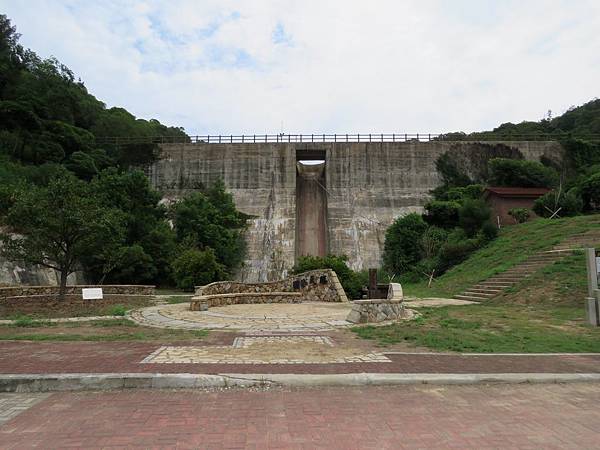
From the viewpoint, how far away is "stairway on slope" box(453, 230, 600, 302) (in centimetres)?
1697

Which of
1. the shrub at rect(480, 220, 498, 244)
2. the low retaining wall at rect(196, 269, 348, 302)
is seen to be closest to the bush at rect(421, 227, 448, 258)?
the shrub at rect(480, 220, 498, 244)

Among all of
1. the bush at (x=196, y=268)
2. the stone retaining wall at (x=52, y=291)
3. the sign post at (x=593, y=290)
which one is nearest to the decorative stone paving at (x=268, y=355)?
the sign post at (x=593, y=290)

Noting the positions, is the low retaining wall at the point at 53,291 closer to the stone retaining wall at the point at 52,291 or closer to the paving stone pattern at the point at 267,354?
the stone retaining wall at the point at 52,291

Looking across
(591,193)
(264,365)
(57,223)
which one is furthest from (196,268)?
(591,193)

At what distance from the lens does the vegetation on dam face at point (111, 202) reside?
14906 mm

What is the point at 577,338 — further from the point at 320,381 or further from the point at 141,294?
the point at 141,294

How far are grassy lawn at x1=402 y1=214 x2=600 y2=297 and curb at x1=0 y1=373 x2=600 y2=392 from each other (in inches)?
580

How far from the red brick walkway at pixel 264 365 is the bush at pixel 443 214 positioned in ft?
83.6

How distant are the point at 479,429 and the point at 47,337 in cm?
733

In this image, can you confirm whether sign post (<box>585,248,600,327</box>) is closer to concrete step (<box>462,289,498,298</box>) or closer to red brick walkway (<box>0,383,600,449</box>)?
red brick walkway (<box>0,383,600,449</box>)

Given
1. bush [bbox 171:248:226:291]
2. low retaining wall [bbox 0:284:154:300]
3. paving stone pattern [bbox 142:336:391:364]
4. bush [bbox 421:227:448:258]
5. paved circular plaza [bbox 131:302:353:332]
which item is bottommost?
paved circular plaza [bbox 131:302:353:332]

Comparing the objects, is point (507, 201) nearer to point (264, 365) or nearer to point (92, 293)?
point (92, 293)

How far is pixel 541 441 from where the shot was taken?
334 cm

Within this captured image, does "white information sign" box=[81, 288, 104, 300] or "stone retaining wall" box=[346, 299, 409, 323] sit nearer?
"stone retaining wall" box=[346, 299, 409, 323]
